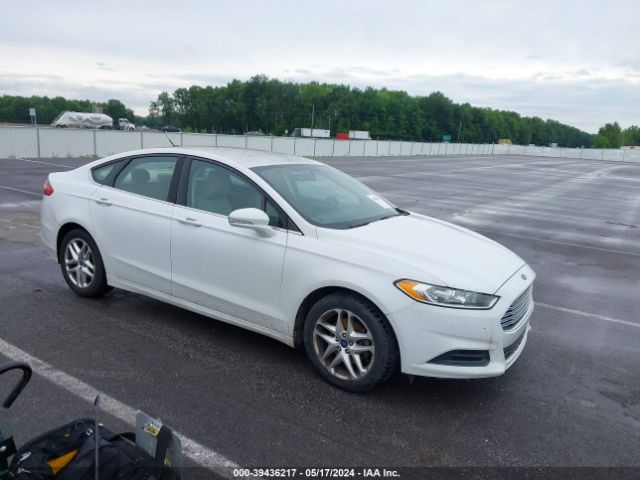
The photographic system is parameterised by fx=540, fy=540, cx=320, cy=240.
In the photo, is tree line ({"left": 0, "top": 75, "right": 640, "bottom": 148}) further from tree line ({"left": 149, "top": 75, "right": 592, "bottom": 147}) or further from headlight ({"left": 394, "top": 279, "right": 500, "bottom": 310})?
headlight ({"left": 394, "top": 279, "right": 500, "bottom": 310})

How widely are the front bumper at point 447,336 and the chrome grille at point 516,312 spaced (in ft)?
0.18

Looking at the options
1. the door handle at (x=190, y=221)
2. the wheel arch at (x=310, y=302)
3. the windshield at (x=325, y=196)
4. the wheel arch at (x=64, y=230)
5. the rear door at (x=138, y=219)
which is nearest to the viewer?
the wheel arch at (x=310, y=302)

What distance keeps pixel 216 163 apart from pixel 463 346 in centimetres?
243

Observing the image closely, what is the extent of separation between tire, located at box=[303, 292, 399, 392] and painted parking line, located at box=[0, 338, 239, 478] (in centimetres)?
106

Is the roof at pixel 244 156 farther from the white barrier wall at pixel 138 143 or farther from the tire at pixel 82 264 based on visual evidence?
the tire at pixel 82 264

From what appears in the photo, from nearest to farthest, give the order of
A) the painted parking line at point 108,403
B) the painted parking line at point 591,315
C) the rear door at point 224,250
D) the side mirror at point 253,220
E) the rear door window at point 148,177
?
the painted parking line at point 108,403 < the side mirror at point 253,220 < the rear door at point 224,250 < the rear door window at point 148,177 < the painted parking line at point 591,315

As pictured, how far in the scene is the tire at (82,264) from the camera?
511 centimetres

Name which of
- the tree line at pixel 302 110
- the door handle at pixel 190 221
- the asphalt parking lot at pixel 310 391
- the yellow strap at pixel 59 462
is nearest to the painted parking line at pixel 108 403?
the asphalt parking lot at pixel 310 391

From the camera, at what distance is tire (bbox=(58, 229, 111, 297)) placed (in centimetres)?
511

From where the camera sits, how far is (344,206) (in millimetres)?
4473

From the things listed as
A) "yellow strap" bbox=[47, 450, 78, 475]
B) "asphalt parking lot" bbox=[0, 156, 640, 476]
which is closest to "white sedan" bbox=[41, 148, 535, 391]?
"asphalt parking lot" bbox=[0, 156, 640, 476]

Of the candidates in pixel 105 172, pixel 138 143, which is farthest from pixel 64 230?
pixel 138 143

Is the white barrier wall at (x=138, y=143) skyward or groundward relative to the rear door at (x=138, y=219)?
groundward

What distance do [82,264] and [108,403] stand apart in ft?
7.29
